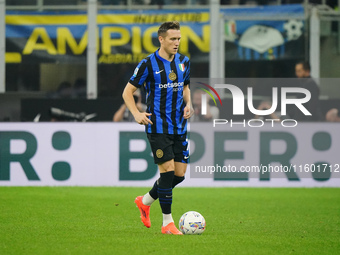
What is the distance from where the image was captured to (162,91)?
23.9 ft

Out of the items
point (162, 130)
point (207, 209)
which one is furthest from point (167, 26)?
point (207, 209)

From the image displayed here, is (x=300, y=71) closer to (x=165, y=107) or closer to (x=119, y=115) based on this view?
(x=119, y=115)

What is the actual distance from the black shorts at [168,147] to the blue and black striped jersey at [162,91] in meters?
0.06

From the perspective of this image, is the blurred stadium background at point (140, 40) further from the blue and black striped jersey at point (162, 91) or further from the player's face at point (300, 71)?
the blue and black striped jersey at point (162, 91)

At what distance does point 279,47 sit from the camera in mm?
15438

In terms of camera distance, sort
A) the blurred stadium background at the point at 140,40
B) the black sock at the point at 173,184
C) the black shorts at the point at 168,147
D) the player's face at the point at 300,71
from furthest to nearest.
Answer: the blurred stadium background at the point at 140,40 → the player's face at the point at 300,71 → the black sock at the point at 173,184 → the black shorts at the point at 168,147

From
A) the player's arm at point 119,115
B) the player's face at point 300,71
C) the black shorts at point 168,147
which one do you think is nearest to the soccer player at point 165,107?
the black shorts at point 168,147

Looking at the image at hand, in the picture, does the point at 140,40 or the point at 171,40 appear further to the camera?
the point at 140,40

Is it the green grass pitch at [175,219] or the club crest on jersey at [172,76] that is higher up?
the club crest on jersey at [172,76]

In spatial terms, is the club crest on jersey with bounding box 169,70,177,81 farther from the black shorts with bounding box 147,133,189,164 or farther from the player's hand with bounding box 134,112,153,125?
the black shorts with bounding box 147,133,189,164

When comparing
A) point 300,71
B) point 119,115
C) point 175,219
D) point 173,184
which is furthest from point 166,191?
point 300,71

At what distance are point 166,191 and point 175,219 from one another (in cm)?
138

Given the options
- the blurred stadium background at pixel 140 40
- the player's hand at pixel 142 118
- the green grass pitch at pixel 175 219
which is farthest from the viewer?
the blurred stadium background at pixel 140 40

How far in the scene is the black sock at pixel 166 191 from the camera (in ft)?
23.9
